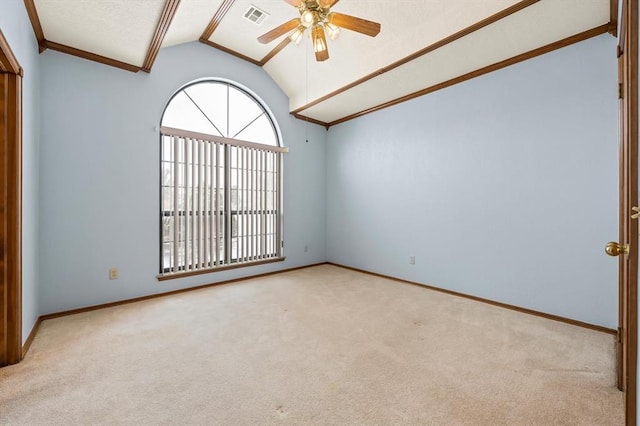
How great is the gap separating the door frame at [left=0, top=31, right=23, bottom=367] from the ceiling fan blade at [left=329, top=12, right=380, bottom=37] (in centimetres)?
222

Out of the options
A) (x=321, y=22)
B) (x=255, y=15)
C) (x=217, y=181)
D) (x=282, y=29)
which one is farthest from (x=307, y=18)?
(x=217, y=181)

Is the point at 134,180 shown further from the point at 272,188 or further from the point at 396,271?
the point at 396,271

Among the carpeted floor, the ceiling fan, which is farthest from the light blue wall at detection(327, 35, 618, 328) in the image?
the ceiling fan

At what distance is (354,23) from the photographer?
2.29 m

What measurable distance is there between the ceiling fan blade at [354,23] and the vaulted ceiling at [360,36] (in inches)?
31.4

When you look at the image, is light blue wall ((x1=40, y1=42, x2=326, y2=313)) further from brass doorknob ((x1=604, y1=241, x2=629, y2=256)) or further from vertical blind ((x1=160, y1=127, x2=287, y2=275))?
brass doorknob ((x1=604, y1=241, x2=629, y2=256))

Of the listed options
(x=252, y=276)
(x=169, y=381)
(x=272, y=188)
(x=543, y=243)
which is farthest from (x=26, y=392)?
(x=543, y=243)

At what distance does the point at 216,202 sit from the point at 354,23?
8.90 feet

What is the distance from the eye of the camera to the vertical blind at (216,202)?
3535 millimetres

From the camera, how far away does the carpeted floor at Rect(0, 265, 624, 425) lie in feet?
4.92

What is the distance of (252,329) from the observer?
8.24 feet

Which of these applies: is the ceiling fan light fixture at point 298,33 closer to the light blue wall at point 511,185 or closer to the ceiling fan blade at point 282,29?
the ceiling fan blade at point 282,29

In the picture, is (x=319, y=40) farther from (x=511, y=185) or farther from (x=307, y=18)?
(x=511, y=185)

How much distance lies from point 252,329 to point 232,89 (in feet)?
11.1
